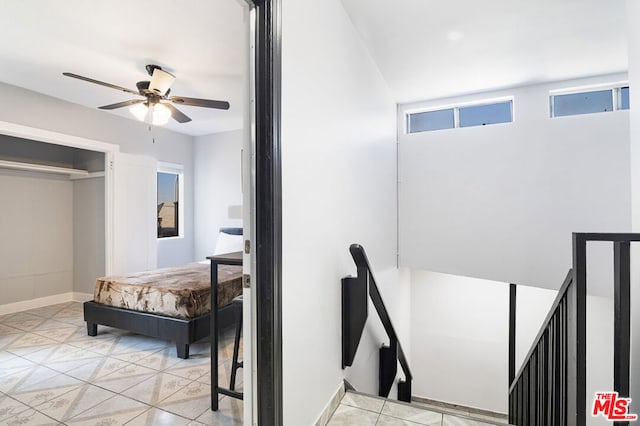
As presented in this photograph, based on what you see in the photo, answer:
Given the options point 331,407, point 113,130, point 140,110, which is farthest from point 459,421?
point 113,130

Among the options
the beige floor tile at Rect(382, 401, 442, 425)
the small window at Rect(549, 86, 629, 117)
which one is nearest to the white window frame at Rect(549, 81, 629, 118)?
the small window at Rect(549, 86, 629, 117)

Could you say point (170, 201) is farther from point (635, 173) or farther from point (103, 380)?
point (635, 173)

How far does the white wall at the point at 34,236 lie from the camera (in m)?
4.02

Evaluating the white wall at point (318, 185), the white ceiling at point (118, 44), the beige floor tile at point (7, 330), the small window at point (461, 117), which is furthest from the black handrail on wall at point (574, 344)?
the beige floor tile at point (7, 330)

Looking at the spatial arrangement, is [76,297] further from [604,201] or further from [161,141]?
[604,201]

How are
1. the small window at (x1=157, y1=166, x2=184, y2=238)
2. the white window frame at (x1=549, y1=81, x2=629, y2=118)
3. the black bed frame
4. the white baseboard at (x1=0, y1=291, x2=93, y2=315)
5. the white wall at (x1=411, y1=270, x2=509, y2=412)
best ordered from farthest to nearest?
the small window at (x1=157, y1=166, x2=184, y2=238) → the white wall at (x1=411, y1=270, x2=509, y2=412) → the white baseboard at (x1=0, y1=291, x2=93, y2=315) → the white window frame at (x1=549, y1=81, x2=629, y2=118) → the black bed frame

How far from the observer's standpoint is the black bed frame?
278 centimetres

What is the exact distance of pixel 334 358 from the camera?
2.01 metres

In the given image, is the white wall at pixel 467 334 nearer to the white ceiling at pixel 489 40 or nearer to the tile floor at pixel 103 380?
the white ceiling at pixel 489 40

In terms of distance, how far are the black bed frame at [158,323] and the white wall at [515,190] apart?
254 cm

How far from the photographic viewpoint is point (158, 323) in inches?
114

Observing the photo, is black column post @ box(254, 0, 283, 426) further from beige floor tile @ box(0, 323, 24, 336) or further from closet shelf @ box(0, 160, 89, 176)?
closet shelf @ box(0, 160, 89, 176)

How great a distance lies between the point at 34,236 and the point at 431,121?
18.1 ft

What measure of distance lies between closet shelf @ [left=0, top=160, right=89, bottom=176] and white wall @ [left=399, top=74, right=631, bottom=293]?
447cm
